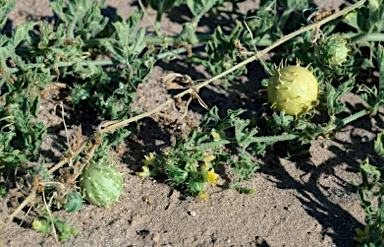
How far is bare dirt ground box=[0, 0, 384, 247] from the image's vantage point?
3840 mm

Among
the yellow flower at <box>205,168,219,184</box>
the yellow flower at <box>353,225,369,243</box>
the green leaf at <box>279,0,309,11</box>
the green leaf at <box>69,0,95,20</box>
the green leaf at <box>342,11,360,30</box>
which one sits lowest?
the yellow flower at <box>353,225,369,243</box>

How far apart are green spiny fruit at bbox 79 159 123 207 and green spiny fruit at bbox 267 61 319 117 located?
42.3 inches

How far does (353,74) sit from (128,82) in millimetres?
1527

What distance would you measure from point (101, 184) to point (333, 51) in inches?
66.1

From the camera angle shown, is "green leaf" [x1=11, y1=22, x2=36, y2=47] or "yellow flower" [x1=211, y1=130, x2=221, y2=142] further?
"green leaf" [x1=11, y1=22, x2=36, y2=47]

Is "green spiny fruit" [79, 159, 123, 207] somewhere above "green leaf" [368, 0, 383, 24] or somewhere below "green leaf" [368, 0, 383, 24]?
below

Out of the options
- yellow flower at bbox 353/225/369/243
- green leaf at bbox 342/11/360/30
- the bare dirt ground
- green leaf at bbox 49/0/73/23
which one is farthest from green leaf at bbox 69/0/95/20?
yellow flower at bbox 353/225/369/243

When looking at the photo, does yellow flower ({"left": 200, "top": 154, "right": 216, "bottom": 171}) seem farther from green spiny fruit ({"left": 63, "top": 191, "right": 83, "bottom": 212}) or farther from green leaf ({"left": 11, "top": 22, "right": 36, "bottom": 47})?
green leaf ({"left": 11, "top": 22, "right": 36, "bottom": 47})

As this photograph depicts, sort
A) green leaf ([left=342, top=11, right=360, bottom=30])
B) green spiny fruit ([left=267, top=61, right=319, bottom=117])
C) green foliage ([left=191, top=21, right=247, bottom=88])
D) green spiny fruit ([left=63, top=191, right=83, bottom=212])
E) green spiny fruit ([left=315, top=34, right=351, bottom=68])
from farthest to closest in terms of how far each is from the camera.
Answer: green foliage ([left=191, top=21, right=247, bottom=88])
green leaf ([left=342, top=11, right=360, bottom=30])
green spiny fruit ([left=315, top=34, right=351, bottom=68])
green spiny fruit ([left=267, top=61, right=319, bottom=117])
green spiny fruit ([left=63, top=191, right=83, bottom=212])

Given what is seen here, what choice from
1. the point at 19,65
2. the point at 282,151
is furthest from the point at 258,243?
the point at 19,65

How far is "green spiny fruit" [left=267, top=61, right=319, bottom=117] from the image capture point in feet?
13.5

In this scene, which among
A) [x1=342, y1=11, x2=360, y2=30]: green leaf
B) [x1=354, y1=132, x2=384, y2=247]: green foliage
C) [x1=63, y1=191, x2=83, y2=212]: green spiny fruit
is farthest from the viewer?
[x1=342, y1=11, x2=360, y2=30]: green leaf

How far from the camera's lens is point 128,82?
4473 millimetres

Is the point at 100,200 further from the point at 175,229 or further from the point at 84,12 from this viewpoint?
the point at 84,12
